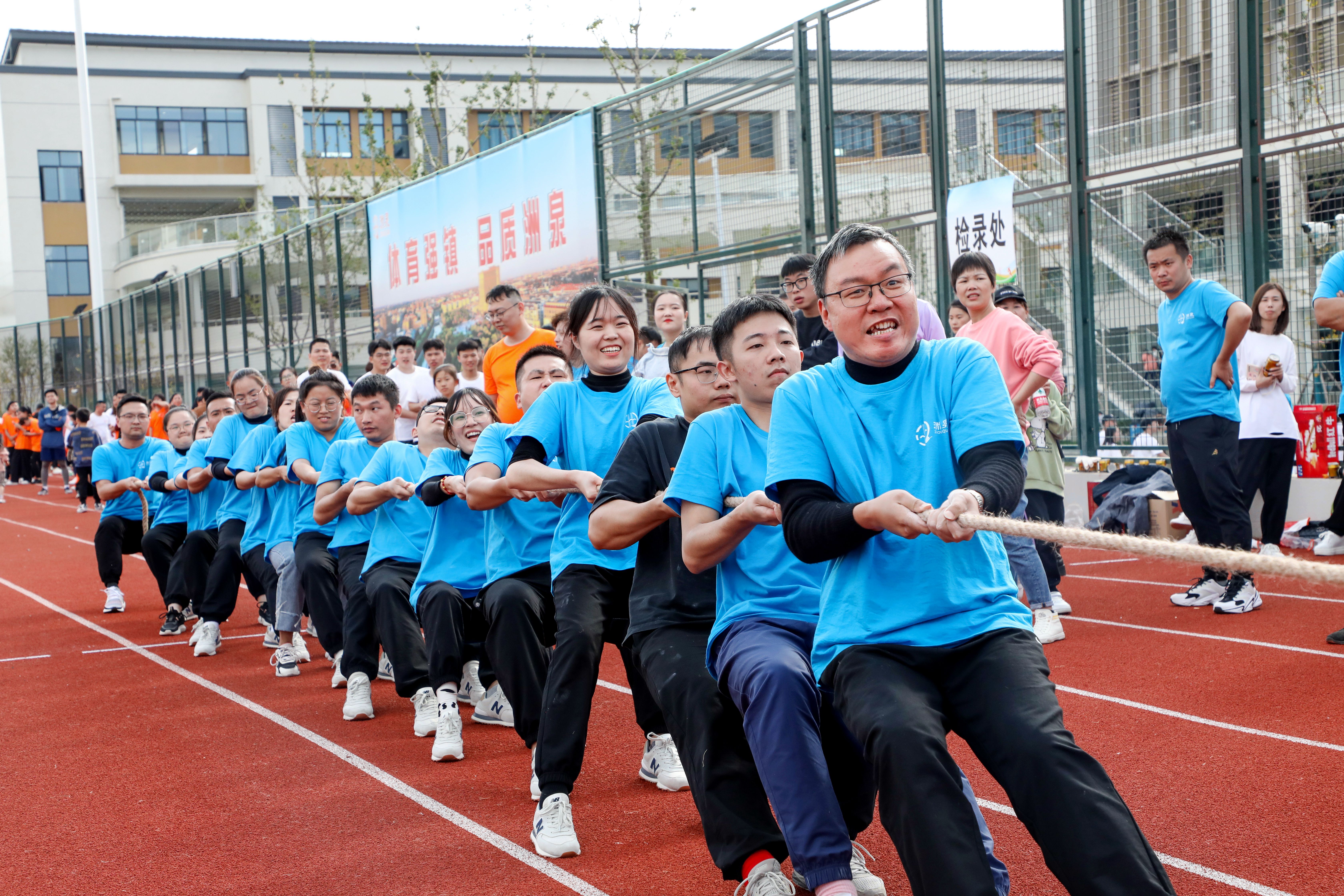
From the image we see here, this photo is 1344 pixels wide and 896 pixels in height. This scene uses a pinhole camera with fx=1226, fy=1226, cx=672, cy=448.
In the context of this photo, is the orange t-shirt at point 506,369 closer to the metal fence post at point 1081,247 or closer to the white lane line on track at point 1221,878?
the metal fence post at point 1081,247

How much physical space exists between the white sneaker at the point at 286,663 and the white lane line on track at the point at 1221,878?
14.0ft

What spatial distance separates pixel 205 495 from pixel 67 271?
137ft

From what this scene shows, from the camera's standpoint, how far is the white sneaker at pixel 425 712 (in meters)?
4.95

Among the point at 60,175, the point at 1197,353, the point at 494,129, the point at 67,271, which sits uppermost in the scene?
the point at 60,175

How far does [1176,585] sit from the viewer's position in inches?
293

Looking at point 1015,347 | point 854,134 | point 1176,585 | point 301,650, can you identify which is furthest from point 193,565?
point 854,134

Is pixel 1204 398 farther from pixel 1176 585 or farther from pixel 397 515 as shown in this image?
pixel 397 515

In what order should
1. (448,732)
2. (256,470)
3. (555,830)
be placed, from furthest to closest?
1. (256,470)
2. (448,732)
3. (555,830)

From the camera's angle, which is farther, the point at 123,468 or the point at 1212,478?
the point at 123,468

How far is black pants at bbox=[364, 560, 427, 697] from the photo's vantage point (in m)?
4.99

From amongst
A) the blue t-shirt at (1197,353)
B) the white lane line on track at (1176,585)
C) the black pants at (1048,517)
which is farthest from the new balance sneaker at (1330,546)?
the black pants at (1048,517)

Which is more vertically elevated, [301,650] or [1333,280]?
[1333,280]

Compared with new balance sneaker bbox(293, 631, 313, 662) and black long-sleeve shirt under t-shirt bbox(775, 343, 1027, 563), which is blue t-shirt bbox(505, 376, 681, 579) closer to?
black long-sleeve shirt under t-shirt bbox(775, 343, 1027, 563)

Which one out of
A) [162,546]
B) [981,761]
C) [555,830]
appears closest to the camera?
[981,761]
